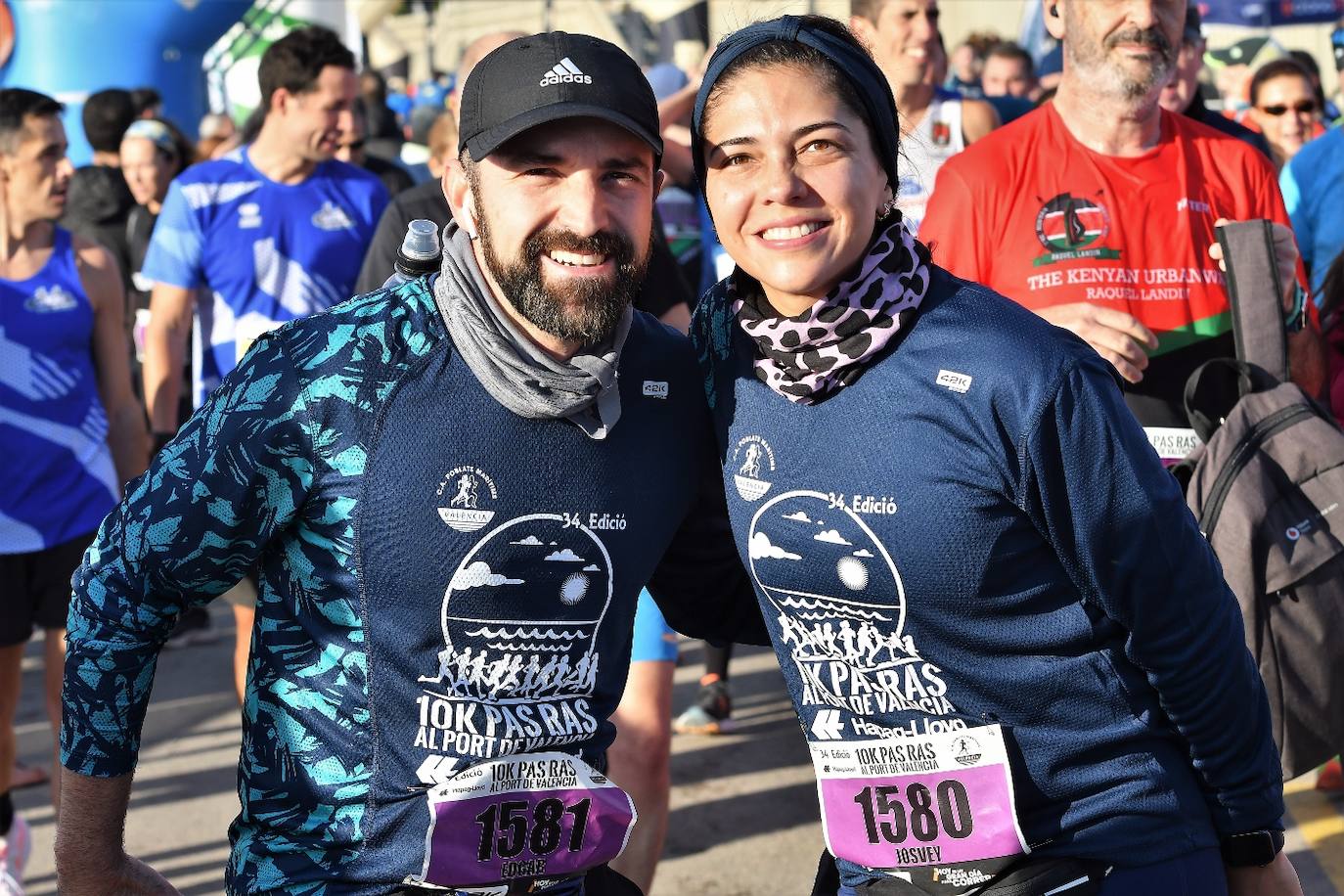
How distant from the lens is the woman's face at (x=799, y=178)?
7.27 feet

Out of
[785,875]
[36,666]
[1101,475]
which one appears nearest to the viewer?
[1101,475]


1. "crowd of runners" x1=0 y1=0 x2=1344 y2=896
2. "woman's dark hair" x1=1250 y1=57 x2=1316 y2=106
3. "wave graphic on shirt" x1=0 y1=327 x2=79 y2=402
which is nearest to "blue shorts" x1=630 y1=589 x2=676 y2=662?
"crowd of runners" x1=0 y1=0 x2=1344 y2=896

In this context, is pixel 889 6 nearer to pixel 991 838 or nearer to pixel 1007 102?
pixel 1007 102

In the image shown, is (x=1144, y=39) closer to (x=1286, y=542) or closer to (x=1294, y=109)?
(x=1286, y=542)

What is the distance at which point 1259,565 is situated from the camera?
10.3 feet

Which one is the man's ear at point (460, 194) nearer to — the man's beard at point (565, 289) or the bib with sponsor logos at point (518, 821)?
the man's beard at point (565, 289)

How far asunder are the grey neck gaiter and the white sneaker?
125 inches

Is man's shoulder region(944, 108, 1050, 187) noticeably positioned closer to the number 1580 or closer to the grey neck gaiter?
the grey neck gaiter

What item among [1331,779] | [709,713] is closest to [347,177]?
[709,713]

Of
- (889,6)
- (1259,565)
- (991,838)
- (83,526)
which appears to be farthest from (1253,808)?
(83,526)

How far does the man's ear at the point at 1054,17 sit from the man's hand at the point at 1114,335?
49.4 inches

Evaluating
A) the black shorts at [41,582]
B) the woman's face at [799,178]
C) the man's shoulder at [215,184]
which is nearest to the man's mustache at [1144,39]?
the woman's face at [799,178]

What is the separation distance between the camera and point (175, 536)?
2.17m

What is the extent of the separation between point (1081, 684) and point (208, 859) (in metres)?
3.61
